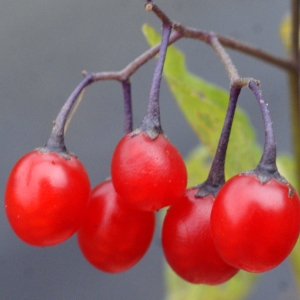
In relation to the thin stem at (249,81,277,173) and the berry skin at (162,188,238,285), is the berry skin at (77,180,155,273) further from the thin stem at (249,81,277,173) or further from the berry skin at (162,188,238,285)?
the thin stem at (249,81,277,173)

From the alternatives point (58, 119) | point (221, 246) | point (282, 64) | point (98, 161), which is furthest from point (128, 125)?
point (98, 161)

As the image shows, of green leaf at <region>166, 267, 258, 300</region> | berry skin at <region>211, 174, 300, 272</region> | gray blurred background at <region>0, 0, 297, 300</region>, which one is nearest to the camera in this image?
berry skin at <region>211, 174, 300, 272</region>

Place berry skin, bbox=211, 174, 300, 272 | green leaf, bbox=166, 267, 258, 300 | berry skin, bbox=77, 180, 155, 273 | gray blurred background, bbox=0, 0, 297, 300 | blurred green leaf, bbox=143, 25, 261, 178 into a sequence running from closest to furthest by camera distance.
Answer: berry skin, bbox=211, 174, 300, 272 → berry skin, bbox=77, 180, 155, 273 → blurred green leaf, bbox=143, 25, 261, 178 → green leaf, bbox=166, 267, 258, 300 → gray blurred background, bbox=0, 0, 297, 300

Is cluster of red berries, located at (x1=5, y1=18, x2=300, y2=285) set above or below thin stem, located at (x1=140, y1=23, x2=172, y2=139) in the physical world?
below

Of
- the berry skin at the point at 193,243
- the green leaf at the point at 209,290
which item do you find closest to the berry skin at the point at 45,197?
the berry skin at the point at 193,243

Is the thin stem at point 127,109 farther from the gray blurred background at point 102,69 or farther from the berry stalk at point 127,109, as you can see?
the gray blurred background at point 102,69

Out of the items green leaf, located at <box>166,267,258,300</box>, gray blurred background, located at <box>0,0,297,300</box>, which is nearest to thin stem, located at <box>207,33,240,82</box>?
green leaf, located at <box>166,267,258,300</box>

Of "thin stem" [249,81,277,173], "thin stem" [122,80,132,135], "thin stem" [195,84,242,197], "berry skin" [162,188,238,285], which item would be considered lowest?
"berry skin" [162,188,238,285]

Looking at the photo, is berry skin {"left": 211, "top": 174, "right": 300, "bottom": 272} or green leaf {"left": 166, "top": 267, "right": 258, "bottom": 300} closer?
berry skin {"left": 211, "top": 174, "right": 300, "bottom": 272}
